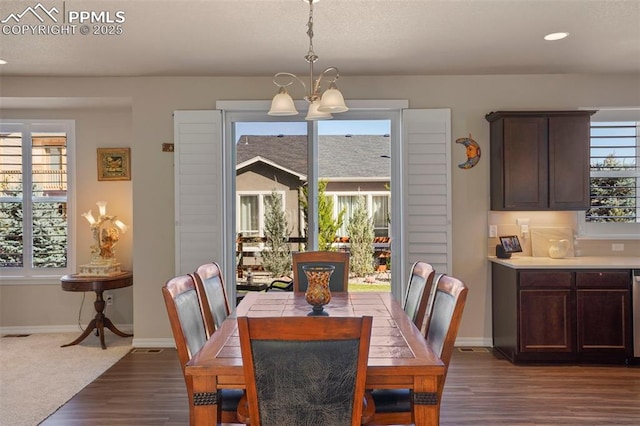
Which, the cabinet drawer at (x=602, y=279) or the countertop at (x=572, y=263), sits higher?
the countertop at (x=572, y=263)

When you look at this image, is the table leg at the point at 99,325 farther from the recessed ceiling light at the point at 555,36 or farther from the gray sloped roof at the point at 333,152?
→ the recessed ceiling light at the point at 555,36

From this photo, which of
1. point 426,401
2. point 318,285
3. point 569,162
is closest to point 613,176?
point 569,162

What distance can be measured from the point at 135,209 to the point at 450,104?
10.9 ft

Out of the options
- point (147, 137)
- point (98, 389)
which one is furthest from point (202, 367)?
point (147, 137)

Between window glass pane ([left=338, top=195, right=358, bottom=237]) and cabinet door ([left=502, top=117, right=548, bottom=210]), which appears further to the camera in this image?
window glass pane ([left=338, top=195, right=358, bottom=237])

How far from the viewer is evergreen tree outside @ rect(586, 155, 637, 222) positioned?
4762 millimetres

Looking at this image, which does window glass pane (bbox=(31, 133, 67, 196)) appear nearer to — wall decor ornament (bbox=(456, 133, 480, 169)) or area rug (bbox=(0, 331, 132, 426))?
area rug (bbox=(0, 331, 132, 426))

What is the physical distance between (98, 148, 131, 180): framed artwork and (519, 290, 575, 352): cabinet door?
430 cm

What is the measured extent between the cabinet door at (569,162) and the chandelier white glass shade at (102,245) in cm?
440

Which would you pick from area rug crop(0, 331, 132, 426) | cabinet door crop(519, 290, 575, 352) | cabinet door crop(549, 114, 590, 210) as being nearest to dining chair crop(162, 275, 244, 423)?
area rug crop(0, 331, 132, 426)

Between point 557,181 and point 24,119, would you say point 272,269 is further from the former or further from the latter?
point 24,119

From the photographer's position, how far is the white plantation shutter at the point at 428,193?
4656 millimetres

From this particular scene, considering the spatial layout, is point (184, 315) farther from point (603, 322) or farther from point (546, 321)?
point (603, 322)

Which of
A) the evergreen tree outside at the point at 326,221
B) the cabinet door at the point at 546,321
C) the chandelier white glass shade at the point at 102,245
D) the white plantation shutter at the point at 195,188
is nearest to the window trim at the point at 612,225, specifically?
the cabinet door at the point at 546,321
